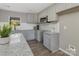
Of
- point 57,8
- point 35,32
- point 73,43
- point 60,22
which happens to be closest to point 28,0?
point 73,43

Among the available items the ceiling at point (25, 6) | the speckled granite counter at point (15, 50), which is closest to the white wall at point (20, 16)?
the ceiling at point (25, 6)

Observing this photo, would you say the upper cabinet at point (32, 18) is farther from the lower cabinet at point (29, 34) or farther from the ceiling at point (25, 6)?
the ceiling at point (25, 6)

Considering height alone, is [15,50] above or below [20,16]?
below

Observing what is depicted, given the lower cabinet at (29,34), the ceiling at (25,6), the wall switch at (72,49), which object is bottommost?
the wall switch at (72,49)

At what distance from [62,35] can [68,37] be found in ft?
1.35

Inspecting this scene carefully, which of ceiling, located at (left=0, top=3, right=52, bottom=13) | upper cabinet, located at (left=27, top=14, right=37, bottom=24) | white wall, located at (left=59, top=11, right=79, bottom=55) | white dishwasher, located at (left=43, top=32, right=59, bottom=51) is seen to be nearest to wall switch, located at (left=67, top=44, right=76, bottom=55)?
white wall, located at (left=59, top=11, right=79, bottom=55)

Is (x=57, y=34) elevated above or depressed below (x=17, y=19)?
below

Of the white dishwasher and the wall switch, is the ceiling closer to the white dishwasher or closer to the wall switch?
the white dishwasher

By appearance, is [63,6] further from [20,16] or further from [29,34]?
[20,16]

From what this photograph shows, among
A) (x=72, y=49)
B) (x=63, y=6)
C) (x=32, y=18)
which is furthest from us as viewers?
(x=32, y=18)

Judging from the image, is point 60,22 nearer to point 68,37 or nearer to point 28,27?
point 68,37

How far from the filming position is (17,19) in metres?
6.54

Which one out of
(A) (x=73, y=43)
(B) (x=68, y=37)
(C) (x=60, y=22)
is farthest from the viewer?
(C) (x=60, y=22)

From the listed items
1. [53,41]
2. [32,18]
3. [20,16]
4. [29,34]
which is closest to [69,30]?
[53,41]
